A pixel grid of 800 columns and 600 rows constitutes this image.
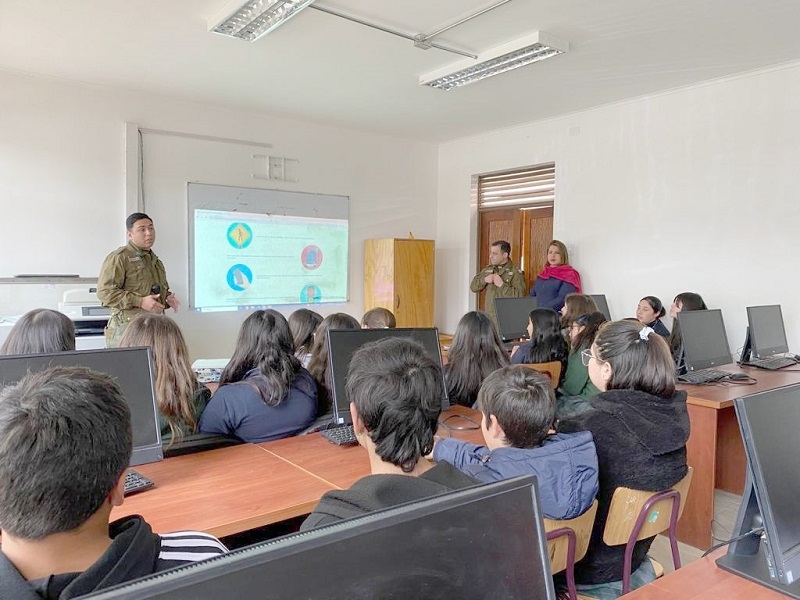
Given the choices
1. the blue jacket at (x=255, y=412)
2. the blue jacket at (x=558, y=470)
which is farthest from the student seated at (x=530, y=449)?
the blue jacket at (x=255, y=412)

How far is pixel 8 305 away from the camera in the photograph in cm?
476

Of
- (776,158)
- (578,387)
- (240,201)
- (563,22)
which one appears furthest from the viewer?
(240,201)

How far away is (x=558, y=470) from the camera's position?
5.13 feet

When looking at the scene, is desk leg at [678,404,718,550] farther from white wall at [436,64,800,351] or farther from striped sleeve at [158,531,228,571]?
striped sleeve at [158,531,228,571]

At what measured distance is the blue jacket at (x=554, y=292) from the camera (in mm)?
5801

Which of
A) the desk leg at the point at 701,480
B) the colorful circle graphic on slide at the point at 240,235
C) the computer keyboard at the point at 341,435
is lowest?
the desk leg at the point at 701,480

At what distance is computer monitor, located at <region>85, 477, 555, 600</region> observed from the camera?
45 centimetres

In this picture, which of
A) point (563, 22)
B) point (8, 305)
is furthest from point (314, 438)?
point (8, 305)

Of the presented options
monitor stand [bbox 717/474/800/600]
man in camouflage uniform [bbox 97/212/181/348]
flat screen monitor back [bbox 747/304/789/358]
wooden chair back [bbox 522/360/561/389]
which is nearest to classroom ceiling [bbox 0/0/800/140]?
man in camouflage uniform [bbox 97/212/181/348]

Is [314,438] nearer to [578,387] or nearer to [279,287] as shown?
[578,387]

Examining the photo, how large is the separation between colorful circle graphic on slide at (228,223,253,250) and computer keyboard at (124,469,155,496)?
14.4 feet

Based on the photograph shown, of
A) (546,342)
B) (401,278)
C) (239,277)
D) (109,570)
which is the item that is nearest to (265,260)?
(239,277)

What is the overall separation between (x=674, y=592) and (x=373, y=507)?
2.27 ft

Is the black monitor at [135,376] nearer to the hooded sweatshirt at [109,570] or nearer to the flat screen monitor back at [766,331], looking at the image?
the hooded sweatshirt at [109,570]
